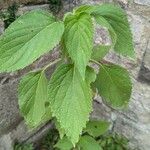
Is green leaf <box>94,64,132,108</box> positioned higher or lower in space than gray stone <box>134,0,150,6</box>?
lower

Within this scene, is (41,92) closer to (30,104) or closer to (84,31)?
(30,104)

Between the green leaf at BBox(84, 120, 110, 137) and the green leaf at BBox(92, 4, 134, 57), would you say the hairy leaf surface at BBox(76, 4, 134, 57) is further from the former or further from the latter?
the green leaf at BBox(84, 120, 110, 137)

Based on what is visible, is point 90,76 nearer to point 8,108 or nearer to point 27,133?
point 8,108

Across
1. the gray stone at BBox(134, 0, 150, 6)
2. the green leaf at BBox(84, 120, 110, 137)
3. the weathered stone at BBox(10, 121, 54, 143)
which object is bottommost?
the weathered stone at BBox(10, 121, 54, 143)

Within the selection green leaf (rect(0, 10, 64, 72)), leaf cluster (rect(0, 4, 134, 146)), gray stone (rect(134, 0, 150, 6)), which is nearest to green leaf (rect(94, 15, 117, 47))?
leaf cluster (rect(0, 4, 134, 146))

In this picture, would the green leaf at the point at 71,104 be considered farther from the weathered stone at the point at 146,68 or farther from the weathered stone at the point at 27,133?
the weathered stone at the point at 27,133

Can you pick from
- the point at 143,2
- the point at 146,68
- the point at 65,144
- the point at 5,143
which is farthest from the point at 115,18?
the point at 5,143

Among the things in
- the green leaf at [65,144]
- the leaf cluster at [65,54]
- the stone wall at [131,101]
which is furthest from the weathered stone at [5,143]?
the leaf cluster at [65,54]
